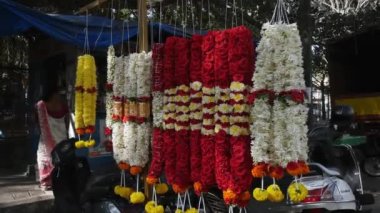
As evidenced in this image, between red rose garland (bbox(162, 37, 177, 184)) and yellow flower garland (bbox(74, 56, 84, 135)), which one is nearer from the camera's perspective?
red rose garland (bbox(162, 37, 177, 184))

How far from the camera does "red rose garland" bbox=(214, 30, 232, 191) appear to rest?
3217 millimetres

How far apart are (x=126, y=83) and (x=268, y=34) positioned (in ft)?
4.94

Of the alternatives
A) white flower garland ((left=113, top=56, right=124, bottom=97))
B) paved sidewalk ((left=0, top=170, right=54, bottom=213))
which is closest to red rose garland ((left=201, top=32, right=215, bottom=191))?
white flower garland ((left=113, top=56, right=124, bottom=97))

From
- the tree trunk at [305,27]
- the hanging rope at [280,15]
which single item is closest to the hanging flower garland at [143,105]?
the hanging rope at [280,15]

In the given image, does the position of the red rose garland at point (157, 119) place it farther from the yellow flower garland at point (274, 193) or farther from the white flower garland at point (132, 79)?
the yellow flower garland at point (274, 193)

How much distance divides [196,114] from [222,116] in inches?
10.7

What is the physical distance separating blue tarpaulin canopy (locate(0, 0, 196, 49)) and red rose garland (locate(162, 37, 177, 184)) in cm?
155

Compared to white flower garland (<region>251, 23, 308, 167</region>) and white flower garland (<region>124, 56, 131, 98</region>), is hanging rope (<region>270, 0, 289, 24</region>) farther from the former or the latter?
white flower garland (<region>124, 56, 131, 98</region>)

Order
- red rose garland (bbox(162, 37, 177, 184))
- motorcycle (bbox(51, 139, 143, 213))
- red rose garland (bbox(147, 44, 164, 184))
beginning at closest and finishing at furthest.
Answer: red rose garland (bbox(162, 37, 177, 184)) < red rose garland (bbox(147, 44, 164, 184)) < motorcycle (bbox(51, 139, 143, 213))

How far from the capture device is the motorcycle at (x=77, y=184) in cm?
466

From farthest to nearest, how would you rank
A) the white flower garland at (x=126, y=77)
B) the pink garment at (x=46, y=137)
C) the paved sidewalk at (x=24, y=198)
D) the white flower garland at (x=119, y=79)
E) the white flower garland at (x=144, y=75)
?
the pink garment at (x=46, y=137)
the paved sidewalk at (x=24, y=198)
the white flower garland at (x=119, y=79)
the white flower garland at (x=126, y=77)
the white flower garland at (x=144, y=75)

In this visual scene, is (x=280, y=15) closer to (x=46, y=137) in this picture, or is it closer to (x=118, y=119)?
(x=118, y=119)

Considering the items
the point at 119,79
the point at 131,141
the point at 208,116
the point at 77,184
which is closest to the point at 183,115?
the point at 208,116

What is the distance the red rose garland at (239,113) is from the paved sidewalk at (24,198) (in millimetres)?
3695
